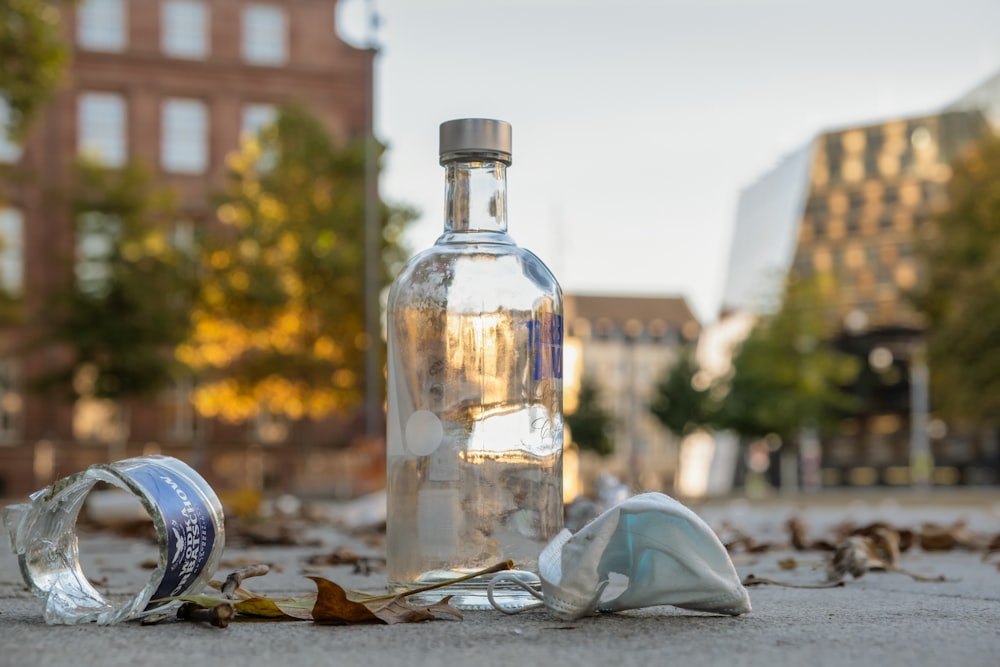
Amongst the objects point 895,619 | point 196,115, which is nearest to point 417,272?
point 895,619

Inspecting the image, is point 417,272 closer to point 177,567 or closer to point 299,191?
point 177,567

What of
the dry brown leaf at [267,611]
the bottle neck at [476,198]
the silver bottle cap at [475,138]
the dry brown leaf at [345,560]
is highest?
the silver bottle cap at [475,138]

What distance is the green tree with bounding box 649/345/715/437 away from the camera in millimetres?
46188

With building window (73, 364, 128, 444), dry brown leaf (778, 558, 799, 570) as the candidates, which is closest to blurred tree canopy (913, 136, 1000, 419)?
building window (73, 364, 128, 444)

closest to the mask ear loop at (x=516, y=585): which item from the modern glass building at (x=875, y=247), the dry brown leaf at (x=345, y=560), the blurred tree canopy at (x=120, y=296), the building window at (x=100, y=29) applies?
the dry brown leaf at (x=345, y=560)

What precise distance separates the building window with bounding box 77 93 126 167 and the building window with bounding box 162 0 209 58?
2233 millimetres

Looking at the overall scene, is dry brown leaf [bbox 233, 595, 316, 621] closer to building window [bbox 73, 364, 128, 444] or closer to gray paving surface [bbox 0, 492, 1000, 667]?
gray paving surface [bbox 0, 492, 1000, 667]

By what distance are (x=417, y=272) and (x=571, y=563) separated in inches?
29.8

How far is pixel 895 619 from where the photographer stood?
8.20ft

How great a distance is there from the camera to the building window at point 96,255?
27891 mm

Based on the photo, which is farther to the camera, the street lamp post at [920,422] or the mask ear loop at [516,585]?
the street lamp post at [920,422]

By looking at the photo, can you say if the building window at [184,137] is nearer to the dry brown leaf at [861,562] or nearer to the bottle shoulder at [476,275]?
the dry brown leaf at [861,562]

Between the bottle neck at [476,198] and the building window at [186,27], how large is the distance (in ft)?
117

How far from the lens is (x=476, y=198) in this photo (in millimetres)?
2854
